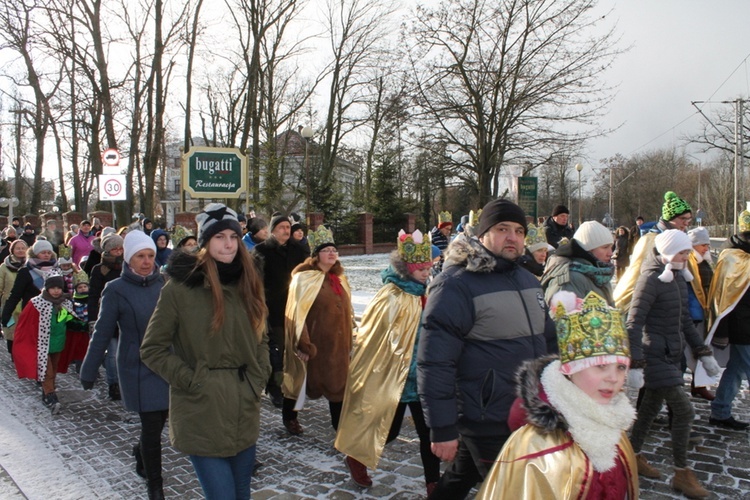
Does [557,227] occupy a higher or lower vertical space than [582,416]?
higher

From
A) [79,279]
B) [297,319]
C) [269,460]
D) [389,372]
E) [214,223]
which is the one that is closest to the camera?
[214,223]

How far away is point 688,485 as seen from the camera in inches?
171

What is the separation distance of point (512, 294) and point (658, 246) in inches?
81.7

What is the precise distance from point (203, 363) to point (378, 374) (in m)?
1.68

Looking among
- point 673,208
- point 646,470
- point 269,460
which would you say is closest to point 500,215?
point 646,470

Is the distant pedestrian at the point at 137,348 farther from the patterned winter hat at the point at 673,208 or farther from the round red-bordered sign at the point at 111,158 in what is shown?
the round red-bordered sign at the point at 111,158

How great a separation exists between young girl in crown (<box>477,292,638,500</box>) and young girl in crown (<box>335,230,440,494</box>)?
80.9 inches

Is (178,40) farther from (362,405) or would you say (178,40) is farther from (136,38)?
(362,405)

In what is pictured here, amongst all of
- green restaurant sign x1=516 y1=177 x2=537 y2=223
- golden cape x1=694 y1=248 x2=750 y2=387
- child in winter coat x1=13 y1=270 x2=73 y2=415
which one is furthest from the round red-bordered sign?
green restaurant sign x1=516 y1=177 x2=537 y2=223

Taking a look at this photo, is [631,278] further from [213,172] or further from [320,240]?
[213,172]

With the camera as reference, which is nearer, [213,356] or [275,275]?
[213,356]

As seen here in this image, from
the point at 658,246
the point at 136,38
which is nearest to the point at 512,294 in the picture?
the point at 658,246

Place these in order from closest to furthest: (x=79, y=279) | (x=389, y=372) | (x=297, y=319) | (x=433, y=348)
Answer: (x=433, y=348) < (x=389, y=372) < (x=297, y=319) < (x=79, y=279)

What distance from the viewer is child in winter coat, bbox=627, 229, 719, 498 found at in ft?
14.5
